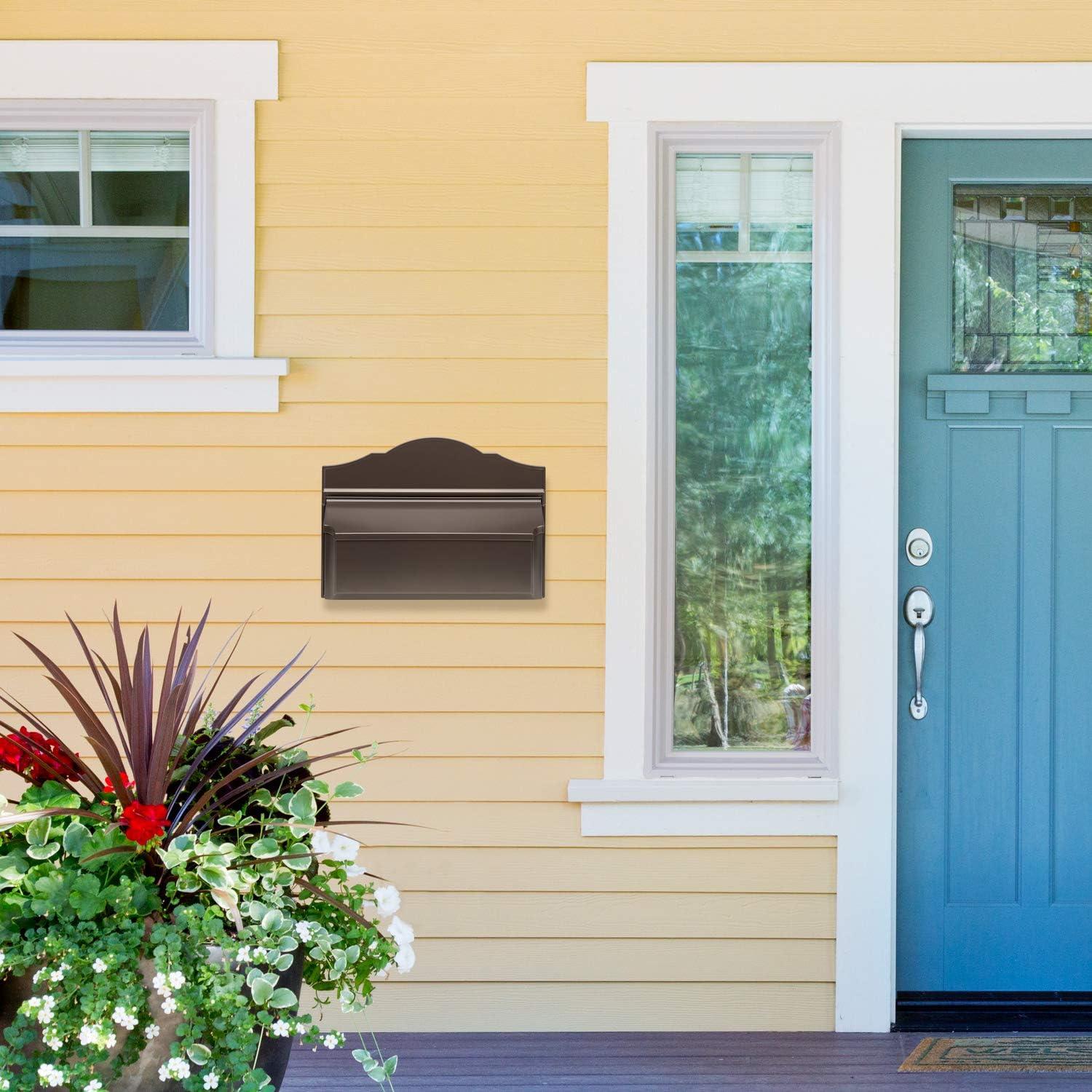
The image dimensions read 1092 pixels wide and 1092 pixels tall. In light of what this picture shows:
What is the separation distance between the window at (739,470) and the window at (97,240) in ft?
4.03

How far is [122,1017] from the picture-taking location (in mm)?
1369

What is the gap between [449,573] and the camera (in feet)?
9.71

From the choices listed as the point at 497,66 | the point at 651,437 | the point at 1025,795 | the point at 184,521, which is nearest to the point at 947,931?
the point at 1025,795

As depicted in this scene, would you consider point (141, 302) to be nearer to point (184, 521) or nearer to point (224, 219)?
point (224, 219)

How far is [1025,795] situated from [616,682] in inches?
44.0

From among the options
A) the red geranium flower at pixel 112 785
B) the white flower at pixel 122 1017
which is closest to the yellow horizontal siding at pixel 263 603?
the red geranium flower at pixel 112 785

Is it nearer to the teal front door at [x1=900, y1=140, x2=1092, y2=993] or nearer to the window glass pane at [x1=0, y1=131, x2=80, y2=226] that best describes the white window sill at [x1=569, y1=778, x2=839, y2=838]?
the teal front door at [x1=900, y1=140, x2=1092, y2=993]

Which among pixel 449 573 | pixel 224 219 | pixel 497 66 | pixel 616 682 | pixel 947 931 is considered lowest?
pixel 947 931

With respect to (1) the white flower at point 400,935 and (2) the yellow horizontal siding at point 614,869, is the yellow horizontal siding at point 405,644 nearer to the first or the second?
(2) the yellow horizontal siding at point 614,869

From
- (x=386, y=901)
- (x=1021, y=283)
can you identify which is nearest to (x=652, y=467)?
(x=1021, y=283)

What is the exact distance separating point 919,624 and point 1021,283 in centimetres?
94

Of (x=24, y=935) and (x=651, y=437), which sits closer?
(x=24, y=935)

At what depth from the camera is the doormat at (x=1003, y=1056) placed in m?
2.76

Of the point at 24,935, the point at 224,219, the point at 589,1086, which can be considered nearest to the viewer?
the point at 24,935
